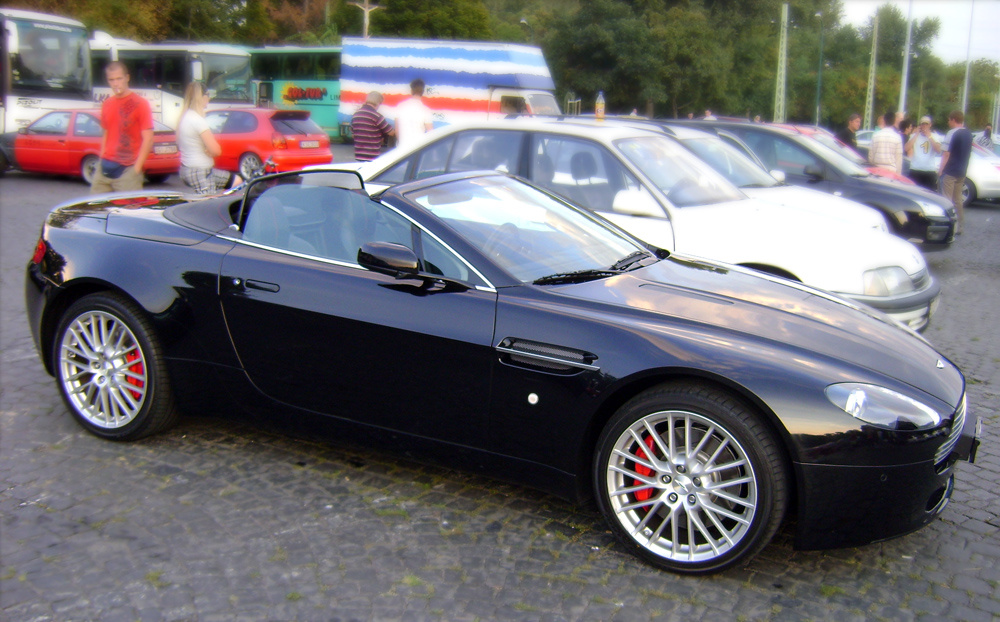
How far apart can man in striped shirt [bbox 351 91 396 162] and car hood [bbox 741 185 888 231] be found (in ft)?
14.2

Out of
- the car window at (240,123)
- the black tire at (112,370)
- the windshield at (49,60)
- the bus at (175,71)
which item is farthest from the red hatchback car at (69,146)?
the black tire at (112,370)

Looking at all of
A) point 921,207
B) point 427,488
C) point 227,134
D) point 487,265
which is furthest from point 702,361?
point 227,134

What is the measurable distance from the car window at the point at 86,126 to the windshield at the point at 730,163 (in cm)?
1256

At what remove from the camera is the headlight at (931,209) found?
10.0 metres

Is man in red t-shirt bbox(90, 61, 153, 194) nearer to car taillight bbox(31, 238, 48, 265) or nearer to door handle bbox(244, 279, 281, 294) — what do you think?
car taillight bbox(31, 238, 48, 265)

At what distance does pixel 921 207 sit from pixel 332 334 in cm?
866

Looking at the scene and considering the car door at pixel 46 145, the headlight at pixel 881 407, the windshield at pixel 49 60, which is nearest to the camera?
the headlight at pixel 881 407

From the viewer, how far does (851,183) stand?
10.3 meters

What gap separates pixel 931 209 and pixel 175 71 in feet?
74.8

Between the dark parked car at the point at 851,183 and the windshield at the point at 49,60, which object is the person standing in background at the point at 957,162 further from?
the windshield at the point at 49,60

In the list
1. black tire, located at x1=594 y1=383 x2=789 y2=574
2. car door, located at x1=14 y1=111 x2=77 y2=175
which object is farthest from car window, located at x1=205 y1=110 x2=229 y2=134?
black tire, located at x1=594 y1=383 x2=789 y2=574

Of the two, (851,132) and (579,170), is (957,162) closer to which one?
(851,132)

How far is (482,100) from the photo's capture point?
2383cm

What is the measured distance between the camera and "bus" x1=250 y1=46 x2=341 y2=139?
104 feet
